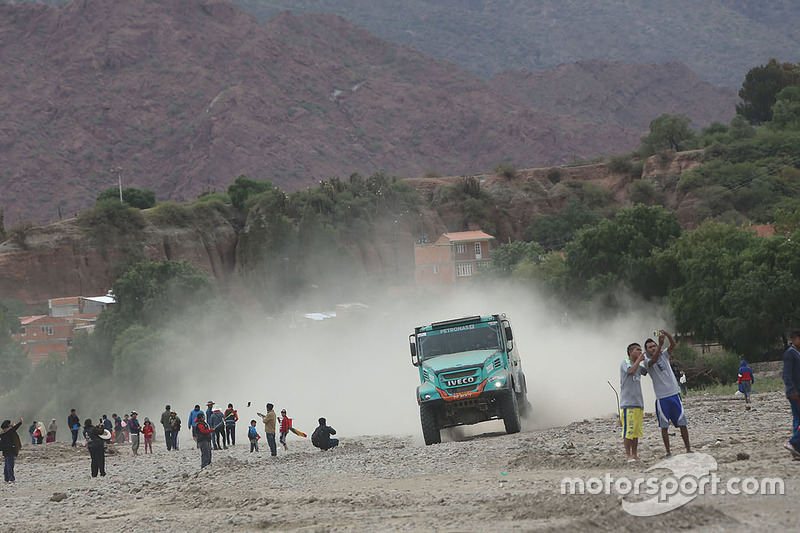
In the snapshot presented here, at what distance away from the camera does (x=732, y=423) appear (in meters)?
21.5

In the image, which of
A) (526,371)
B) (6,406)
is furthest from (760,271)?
(6,406)

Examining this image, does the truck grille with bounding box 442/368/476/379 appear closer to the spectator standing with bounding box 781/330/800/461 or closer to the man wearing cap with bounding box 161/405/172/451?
the spectator standing with bounding box 781/330/800/461

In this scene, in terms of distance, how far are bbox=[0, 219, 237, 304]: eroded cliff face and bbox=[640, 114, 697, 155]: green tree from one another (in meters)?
58.4

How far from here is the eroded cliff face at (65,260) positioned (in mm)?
117750

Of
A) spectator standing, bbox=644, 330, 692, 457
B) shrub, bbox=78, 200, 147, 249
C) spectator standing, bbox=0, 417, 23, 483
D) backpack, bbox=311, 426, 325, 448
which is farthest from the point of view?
shrub, bbox=78, 200, 147, 249

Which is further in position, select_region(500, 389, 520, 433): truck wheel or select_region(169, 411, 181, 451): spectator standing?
select_region(169, 411, 181, 451): spectator standing

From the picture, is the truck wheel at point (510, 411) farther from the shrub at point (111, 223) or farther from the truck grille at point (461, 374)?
the shrub at point (111, 223)

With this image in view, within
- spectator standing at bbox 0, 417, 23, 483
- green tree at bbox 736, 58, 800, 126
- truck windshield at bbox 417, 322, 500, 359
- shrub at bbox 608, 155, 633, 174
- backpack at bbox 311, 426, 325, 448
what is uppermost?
green tree at bbox 736, 58, 800, 126

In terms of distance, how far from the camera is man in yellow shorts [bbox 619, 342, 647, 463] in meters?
16.5

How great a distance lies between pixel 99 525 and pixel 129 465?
1457 centimetres

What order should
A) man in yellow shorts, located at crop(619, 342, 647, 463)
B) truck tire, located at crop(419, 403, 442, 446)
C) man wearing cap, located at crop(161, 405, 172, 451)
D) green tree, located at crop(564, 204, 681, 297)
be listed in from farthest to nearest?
green tree, located at crop(564, 204, 681, 297) < man wearing cap, located at crop(161, 405, 172, 451) < truck tire, located at crop(419, 403, 442, 446) < man in yellow shorts, located at crop(619, 342, 647, 463)

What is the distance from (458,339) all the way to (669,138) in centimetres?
12503

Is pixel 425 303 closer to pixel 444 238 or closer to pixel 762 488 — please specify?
pixel 444 238

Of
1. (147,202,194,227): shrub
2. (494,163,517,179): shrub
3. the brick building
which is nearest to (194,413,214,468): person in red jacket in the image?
the brick building
